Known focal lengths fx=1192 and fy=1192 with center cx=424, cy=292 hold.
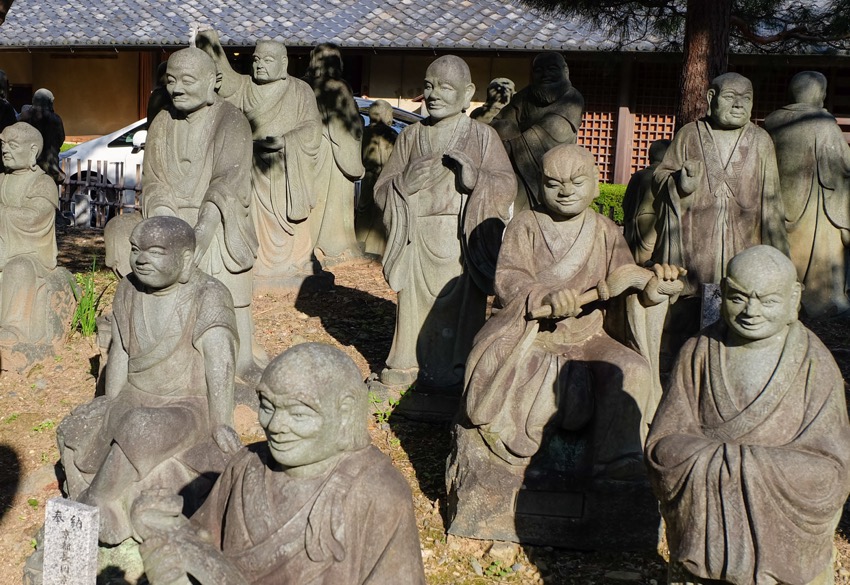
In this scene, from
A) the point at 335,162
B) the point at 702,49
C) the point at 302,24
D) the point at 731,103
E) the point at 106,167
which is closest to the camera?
the point at 731,103

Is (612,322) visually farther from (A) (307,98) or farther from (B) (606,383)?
(A) (307,98)

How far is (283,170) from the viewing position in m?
11.2

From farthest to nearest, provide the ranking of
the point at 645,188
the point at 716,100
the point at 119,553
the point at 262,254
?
the point at 262,254 → the point at 645,188 → the point at 716,100 → the point at 119,553

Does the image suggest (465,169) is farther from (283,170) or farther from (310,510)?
(310,510)

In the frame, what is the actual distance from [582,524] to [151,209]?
3.43 m

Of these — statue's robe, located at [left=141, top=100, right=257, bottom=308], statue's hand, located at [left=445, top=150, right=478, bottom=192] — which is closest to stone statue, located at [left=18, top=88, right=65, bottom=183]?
statue's robe, located at [left=141, top=100, right=257, bottom=308]

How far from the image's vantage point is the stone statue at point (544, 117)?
10.9 metres

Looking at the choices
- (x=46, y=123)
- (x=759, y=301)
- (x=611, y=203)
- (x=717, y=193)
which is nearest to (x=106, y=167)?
(x=46, y=123)

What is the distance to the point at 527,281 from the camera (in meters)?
6.29

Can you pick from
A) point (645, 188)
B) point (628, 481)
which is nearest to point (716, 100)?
point (645, 188)

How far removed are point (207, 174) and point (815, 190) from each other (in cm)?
553

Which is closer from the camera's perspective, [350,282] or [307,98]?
[307,98]

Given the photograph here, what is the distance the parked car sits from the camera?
1609cm

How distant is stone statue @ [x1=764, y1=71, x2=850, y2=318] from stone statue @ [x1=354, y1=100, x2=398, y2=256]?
4492 mm
